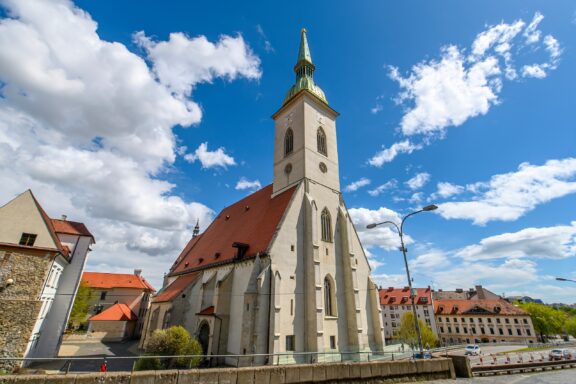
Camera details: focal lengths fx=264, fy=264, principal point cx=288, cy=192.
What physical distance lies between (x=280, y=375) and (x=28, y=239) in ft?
65.3

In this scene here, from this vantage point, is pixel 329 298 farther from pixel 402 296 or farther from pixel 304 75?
pixel 402 296

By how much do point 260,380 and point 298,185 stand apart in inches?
710

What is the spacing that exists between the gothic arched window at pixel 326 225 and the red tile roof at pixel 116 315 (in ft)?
115

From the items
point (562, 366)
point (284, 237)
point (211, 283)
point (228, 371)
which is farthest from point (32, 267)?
point (562, 366)

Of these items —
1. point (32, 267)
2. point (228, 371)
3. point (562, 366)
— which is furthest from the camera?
point (562, 366)

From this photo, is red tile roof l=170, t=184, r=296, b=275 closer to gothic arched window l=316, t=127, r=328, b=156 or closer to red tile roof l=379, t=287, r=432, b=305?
gothic arched window l=316, t=127, r=328, b=156

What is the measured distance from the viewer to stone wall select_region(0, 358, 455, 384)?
5469mm

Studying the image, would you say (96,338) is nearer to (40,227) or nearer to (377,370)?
(40,227)

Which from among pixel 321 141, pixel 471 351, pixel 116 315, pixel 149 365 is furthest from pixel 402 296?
pixel 149 365

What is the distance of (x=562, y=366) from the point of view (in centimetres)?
1723

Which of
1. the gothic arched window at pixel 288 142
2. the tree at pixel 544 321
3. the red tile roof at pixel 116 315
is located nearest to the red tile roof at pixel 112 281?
the red tile roof at pixel 116 315

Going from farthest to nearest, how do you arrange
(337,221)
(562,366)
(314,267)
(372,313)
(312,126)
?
(312,126) < (337,221) < (372,313) < (314,267) < (562,366)

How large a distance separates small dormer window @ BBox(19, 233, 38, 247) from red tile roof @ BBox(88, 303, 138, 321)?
87.8 ft

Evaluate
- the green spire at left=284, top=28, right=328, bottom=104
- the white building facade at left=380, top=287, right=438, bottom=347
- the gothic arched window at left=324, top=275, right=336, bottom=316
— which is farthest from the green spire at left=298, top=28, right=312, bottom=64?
the white building facade at left=380, top=287, right=438, bottom=347
